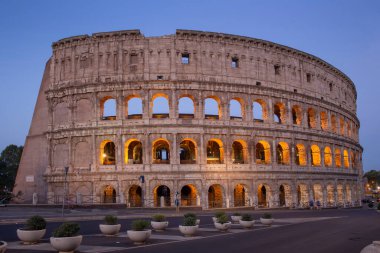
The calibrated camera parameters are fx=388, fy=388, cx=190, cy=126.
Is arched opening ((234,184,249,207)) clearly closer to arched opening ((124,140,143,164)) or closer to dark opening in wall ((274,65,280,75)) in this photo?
arched opening ((124,140,143,164))

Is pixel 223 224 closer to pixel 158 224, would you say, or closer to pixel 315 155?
pixel 158 224

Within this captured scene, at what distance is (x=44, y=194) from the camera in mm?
44594

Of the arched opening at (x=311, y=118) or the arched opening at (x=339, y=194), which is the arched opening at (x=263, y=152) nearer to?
the arched opening at (x=311, y=118)

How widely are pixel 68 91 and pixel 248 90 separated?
67.5ft

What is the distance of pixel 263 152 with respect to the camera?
167 feet

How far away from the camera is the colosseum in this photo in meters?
41.3

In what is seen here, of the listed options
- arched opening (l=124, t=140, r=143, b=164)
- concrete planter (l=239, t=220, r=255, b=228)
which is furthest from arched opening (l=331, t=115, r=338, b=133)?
concrete planter (l=239, t=220, r=255, b=228)

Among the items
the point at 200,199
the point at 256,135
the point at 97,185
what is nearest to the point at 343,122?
the point at 256,135

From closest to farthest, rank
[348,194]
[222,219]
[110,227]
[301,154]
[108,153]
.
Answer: [110,227] → [222,219] → [108,153] → [301,154] → [348,194]

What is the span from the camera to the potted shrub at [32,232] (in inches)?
624

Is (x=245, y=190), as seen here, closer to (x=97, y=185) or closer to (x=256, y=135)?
(x=256, y=135)

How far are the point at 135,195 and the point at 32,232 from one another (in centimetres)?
2852

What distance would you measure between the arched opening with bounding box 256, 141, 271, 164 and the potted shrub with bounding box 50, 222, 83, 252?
114 ft

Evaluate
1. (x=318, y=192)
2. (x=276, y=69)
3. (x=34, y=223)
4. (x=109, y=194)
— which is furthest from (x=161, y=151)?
(x=34, y=223)
